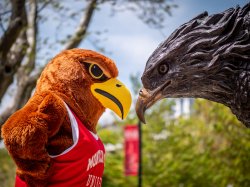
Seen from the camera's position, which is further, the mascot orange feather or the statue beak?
the mascot orange feather

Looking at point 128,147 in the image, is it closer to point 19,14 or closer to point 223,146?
point 223,146

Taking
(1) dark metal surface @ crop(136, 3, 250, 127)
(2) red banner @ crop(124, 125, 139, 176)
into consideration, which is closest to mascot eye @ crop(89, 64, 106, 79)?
(1) dark metal surface @ crop(136, 3, 250, 127)

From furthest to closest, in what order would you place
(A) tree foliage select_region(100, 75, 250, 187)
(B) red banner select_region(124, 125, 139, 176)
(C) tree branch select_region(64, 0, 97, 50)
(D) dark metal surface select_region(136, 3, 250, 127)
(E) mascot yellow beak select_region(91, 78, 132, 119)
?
1. (A) tree foliage select_region(100, 75, 250, 187)
2. (B) red banner select_region(124, 125, 139, 176)
3. (C) tree branch select_region(64, 0, 97, 50)
4. (E) mascot yellow beak select_region(91, 78, 132, 119)
5. (D) dark metal surface select_region(136, 3, 250, 127)

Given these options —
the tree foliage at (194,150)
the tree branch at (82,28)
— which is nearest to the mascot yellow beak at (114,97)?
the tree branch at (82,28)

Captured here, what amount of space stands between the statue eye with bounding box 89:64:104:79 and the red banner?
4701 millimetres

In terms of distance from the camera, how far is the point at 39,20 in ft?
21.6

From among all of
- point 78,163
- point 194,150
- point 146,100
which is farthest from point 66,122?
point 194,150

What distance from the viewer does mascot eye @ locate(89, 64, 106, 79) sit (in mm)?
2926

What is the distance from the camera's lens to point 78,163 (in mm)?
2629

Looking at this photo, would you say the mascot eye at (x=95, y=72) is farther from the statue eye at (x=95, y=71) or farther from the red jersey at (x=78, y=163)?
the red jersey at (x=78, y=163)

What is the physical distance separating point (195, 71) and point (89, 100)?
129 cm

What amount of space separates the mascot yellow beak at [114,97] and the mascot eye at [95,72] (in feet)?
0.19

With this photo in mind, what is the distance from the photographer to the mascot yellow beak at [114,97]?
2883 mm

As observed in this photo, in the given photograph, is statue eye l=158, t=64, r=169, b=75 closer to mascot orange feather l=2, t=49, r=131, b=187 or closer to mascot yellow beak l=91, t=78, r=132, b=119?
mascot orange feather l=2, t=49, r=131, b=187
